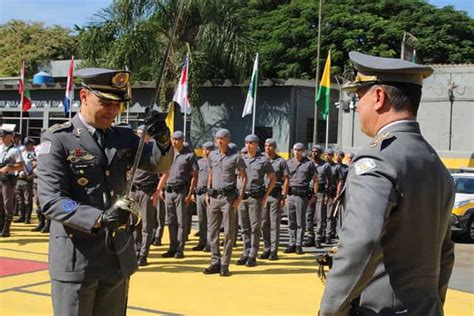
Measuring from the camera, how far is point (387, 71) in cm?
232

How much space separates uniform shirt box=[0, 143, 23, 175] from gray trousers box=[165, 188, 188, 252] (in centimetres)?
282

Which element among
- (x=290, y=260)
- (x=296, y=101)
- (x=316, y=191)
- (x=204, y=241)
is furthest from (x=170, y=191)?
(x=296, y=101)

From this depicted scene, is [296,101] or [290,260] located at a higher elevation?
[296,101]

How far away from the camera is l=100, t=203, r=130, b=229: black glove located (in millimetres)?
2898

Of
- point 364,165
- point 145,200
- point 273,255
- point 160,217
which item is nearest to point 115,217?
point 364,165

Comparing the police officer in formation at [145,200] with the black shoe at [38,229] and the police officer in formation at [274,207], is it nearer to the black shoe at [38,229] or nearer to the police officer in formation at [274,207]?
the police officer in formation at [274,207]

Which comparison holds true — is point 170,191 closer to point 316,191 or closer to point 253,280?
point 253,280

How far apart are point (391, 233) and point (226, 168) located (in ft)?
21.8

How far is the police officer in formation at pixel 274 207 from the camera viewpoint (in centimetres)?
987

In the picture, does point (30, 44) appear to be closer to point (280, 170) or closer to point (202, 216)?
point (202, 216)

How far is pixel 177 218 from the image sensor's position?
973 cm

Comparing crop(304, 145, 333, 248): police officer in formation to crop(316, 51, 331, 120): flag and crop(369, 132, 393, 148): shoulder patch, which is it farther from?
crop(369, 132, 393, 148): shoulder patch

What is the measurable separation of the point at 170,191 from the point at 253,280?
2462 mm

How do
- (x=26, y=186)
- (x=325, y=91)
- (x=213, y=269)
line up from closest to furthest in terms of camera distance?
1. (x=213, y=269)
2. (x=26, y=186)
3. (x=325, y=91)
